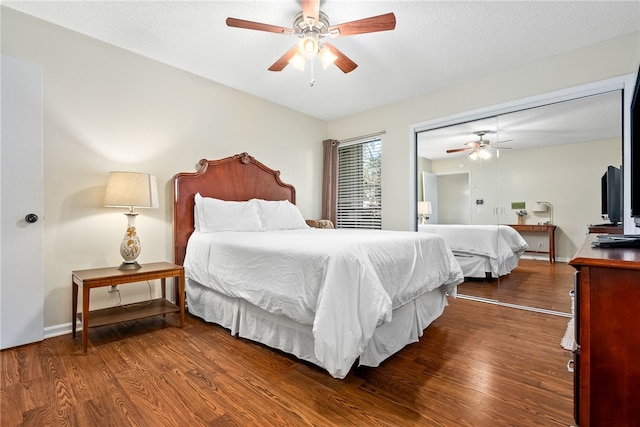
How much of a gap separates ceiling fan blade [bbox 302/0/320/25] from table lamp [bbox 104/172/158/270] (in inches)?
74.1

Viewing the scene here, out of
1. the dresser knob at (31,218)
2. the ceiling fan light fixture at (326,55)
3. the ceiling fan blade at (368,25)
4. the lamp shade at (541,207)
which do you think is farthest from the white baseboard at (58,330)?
the lamp shade at (541,207)

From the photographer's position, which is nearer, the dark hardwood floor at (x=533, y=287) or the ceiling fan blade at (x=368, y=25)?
the ceiling fan blade at (x=368, y=25)

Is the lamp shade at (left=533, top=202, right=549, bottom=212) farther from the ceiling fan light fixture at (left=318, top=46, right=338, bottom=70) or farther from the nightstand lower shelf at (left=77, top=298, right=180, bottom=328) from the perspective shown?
the nightstand lower shelf at (left=77, top=298, right=180, bottom=328)

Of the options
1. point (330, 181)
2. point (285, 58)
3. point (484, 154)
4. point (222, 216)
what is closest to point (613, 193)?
point (484, 154)

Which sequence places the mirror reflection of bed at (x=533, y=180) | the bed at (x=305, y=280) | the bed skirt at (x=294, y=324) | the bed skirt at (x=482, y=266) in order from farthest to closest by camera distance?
the bed skirt at (x=482, y=266)
the mirror reflection of bed at (x=533, y=180)
the bed skirt at (x=294, y=324)
the bed at (x=305, y=280)

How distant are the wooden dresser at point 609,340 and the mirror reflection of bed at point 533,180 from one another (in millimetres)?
2509

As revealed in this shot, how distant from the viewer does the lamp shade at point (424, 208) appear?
4160 mm

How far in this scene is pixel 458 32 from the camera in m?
2.62

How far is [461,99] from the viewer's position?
364cm

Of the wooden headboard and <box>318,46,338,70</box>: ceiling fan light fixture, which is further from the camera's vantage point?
the wooden headboard

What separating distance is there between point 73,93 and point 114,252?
1454mm

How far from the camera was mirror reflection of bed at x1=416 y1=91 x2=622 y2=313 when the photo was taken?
2.98m

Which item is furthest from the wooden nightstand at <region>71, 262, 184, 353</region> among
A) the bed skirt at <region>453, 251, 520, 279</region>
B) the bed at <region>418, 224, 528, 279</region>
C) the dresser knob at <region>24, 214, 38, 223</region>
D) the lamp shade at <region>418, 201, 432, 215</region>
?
the bed skirt at <region>453, 251, 520, 279</region>

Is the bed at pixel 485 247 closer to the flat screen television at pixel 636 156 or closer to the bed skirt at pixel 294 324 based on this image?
the bed skirt at pixel 294 324
